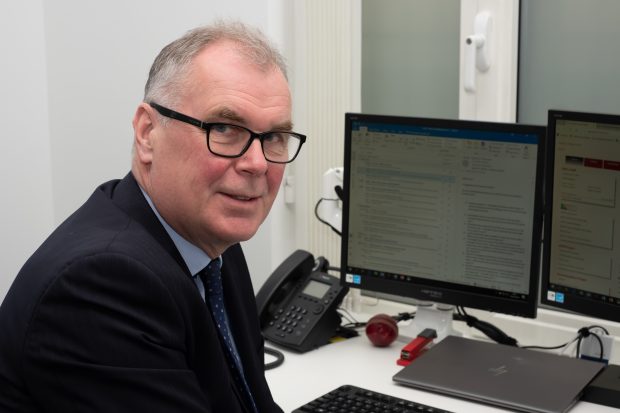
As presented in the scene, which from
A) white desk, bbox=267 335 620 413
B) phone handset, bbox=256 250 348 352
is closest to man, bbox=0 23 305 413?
white desk, bbox=267 335 620 413

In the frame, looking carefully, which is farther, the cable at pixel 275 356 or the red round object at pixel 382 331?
the red round object at pixel 382 331

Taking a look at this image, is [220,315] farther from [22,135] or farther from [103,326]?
[22,135]

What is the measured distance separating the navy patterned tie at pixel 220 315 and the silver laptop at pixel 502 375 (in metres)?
0.47

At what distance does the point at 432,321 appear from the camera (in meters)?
2.20

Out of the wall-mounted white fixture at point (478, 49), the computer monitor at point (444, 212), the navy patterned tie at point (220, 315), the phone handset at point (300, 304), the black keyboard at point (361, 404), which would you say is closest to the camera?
the navy patterned tie at point (220, 315)

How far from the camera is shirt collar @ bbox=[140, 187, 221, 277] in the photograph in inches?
56.8

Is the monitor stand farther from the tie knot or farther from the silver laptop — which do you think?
the tie knot

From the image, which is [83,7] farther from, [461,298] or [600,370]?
[600,370]

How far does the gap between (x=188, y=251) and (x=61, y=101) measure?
2.25 metres

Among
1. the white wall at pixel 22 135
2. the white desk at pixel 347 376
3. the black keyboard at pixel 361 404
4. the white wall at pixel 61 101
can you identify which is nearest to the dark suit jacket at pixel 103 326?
the black keyboard at pixel 361 404

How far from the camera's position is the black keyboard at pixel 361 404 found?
5.68 feet

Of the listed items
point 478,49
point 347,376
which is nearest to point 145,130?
point 347,376

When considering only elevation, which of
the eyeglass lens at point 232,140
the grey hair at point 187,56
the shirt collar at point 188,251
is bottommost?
the shirt collar at point 188,251

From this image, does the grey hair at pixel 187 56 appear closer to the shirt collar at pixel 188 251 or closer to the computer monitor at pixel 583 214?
the shirt collar at pixel 188 251
